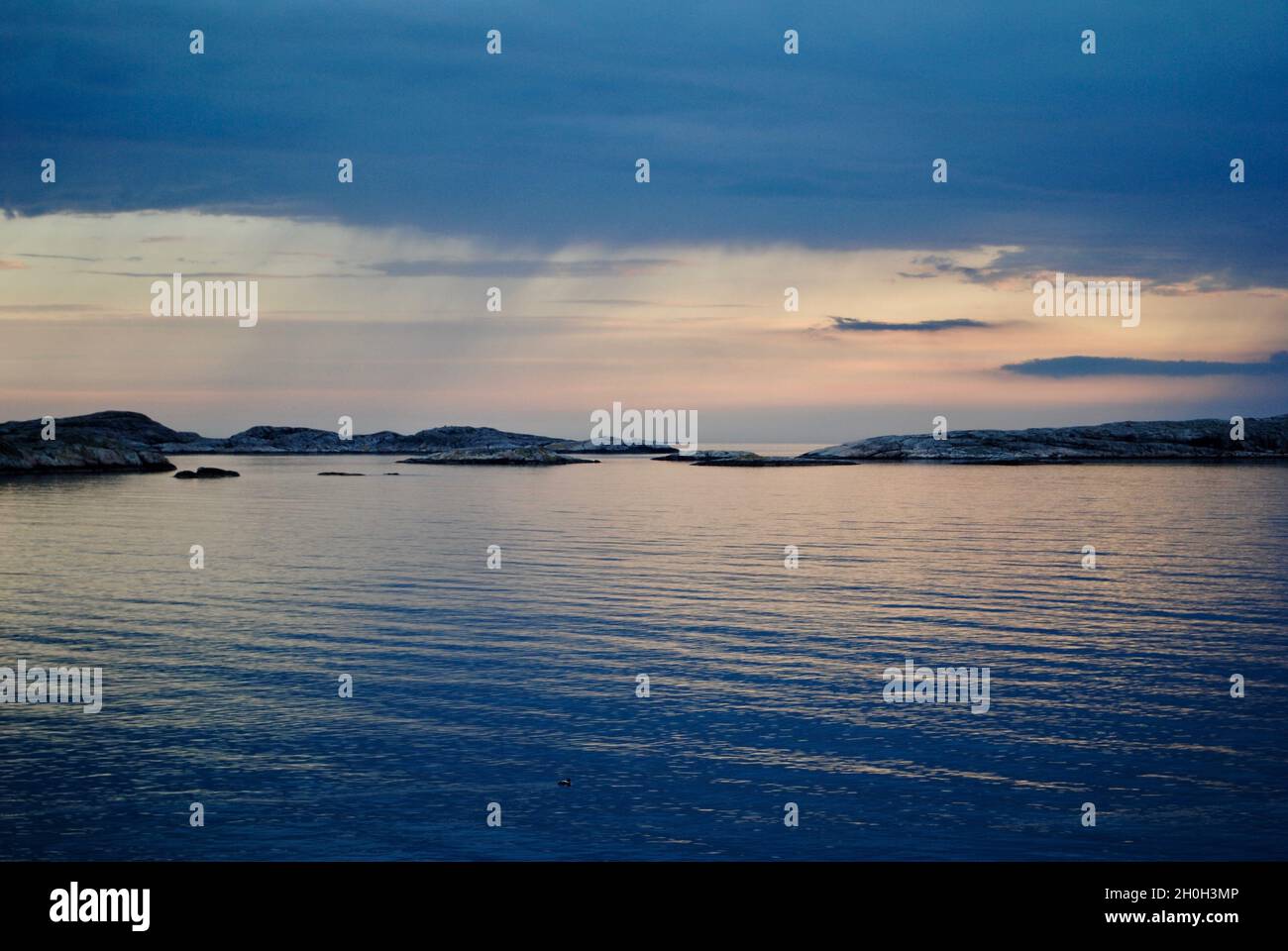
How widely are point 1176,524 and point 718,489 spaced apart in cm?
6593

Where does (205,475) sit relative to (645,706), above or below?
above

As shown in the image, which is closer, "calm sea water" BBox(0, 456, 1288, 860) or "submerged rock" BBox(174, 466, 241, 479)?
"calm sea water" BBox(0, 456, 1288, 860)

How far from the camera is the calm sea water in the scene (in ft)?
50.0

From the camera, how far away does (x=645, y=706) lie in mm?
21828

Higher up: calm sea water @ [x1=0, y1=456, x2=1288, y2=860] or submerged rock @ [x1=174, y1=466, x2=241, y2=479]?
submerged rock @ [x1=174, y1=466, x2=241, y2=479]

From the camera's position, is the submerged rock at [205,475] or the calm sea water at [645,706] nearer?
the calm sea water at [645,706]

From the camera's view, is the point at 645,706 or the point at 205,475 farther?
the point at 205,475

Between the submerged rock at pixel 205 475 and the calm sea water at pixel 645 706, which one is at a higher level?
the submerged rock at pixel 205 475

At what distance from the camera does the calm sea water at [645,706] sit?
15234 mm

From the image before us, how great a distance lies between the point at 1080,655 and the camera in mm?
26812
